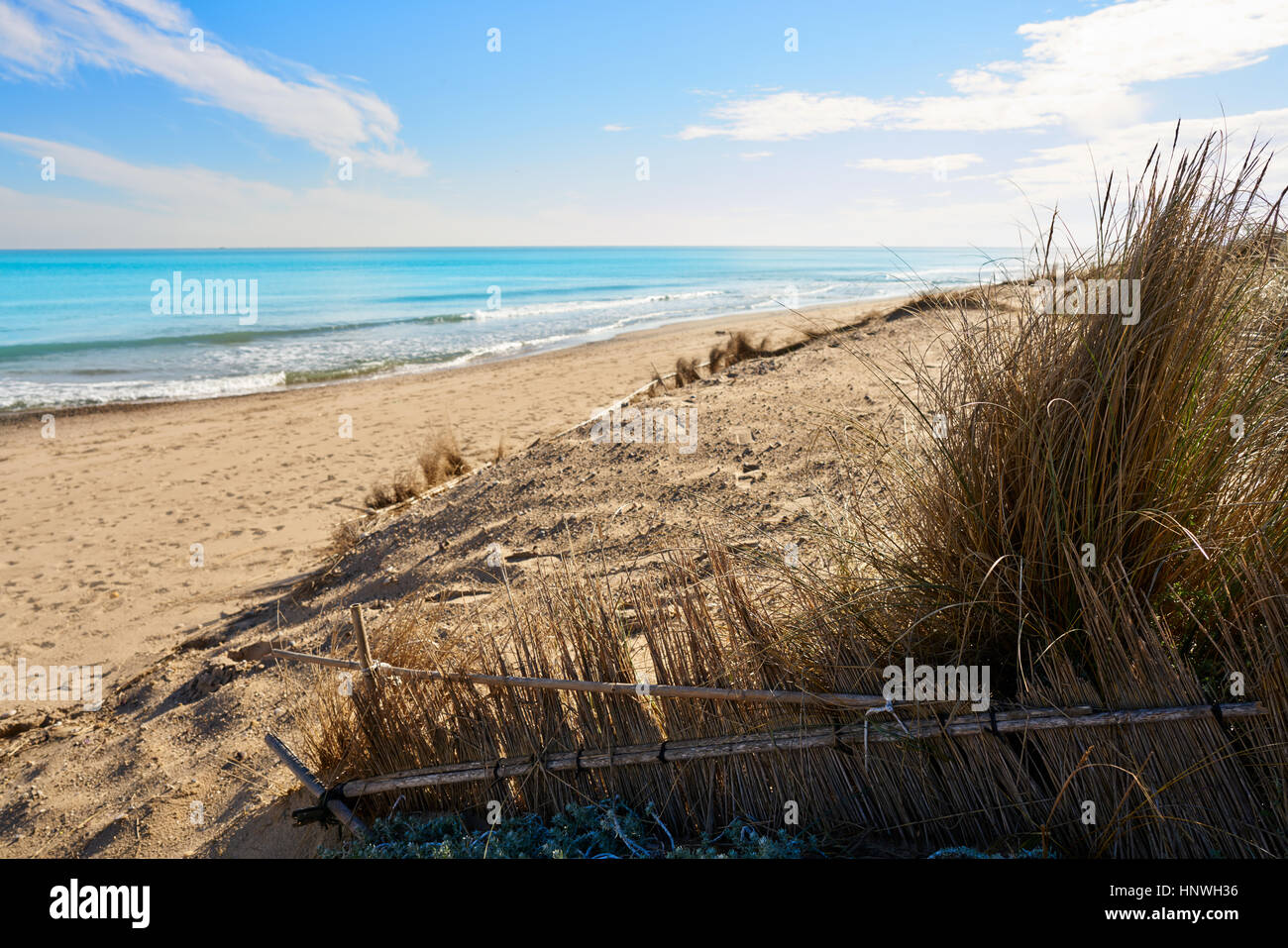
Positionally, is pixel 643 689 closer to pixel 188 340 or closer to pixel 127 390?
→ pixel 127 390

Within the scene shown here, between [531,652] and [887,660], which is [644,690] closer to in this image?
[531,652]

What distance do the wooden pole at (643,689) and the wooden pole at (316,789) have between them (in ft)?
1.29

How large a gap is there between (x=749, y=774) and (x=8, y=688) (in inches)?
210

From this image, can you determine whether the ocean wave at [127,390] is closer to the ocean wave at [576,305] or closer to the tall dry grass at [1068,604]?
the ocean wave at [576,305]

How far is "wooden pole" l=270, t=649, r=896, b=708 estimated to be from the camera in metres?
2.29

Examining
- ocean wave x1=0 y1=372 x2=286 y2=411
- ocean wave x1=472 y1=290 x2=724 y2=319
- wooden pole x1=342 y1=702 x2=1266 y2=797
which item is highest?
ocean wave x1=472 y1=290 x2=724 y2=319

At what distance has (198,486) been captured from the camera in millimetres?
9102

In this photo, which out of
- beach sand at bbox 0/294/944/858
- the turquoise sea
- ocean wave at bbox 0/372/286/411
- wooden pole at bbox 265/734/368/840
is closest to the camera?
wooden pole at bbox 265/734/368/840

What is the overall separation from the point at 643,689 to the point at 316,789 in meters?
1.43

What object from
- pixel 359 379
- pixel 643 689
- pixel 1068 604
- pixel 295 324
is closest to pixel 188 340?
pixel 295 324

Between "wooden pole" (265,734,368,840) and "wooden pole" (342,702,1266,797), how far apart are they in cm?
6

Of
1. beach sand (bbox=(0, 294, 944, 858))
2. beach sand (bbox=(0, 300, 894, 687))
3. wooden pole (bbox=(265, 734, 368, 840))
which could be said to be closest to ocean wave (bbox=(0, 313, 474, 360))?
beach sand (bbox=(0, 300, 894, 687))

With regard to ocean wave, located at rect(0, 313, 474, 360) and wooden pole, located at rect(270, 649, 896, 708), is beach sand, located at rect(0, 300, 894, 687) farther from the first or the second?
ocean wave, located at rect(0, 313, 474, 360)

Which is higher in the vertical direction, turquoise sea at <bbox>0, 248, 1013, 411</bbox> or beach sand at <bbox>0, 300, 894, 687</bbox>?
turquoise sea at <bbox>0, 248, 1013, 411</bbox>
